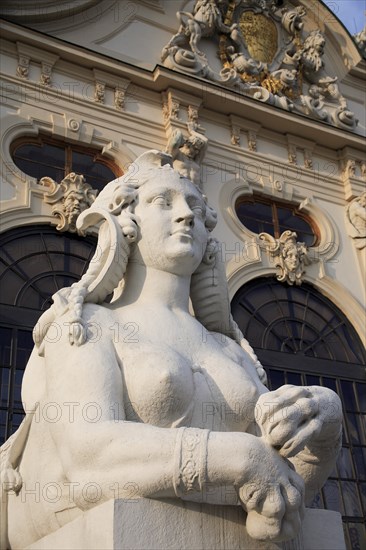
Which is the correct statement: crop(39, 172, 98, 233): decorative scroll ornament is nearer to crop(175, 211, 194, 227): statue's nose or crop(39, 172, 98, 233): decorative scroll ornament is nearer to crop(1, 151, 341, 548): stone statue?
crop(1, 151, 341, 548): stone statue

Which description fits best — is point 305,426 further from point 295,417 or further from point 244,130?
point 244,130

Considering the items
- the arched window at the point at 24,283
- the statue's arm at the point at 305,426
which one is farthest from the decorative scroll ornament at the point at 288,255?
the statue's arm at the point at 305,426

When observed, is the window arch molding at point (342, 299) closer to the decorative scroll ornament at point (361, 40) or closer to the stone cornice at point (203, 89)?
the stone cornice at point (203, 89)

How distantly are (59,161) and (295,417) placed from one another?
911cm

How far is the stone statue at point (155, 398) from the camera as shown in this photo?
7.04 feet

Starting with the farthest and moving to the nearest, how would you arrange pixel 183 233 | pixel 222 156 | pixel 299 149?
pixel 299 149, pixel 222 156, pixel 183 233

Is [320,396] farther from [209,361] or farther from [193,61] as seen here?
[193,61]

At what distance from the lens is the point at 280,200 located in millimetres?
12570

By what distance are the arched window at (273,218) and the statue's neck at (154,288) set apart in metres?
9.09

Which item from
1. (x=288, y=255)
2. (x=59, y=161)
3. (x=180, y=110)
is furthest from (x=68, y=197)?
(x=288, y=255)

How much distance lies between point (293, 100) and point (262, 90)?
38.3 inches

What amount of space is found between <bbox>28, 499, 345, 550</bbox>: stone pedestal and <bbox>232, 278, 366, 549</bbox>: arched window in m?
7.87

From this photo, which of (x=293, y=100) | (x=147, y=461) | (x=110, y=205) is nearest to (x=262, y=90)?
(x=293, y=100)

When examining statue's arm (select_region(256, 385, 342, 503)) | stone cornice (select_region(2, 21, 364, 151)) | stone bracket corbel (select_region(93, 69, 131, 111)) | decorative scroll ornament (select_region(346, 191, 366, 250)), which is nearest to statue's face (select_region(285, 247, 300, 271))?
decorative scroll ornament (select_region(346, 191, 366, 250))
